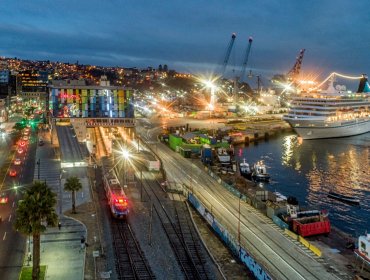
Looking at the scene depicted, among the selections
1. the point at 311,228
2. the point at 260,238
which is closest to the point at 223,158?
the point at 311,228

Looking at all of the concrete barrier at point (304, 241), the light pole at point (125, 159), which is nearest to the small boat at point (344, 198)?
the concrete barrier at point (304, 241)

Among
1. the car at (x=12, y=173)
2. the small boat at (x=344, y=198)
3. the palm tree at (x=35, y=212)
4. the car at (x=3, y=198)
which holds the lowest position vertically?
the small boat at (x=344, y=198)

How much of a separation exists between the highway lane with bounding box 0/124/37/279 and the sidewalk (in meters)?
1.29

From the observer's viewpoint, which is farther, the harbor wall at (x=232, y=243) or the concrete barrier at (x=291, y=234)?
the concrete barrier at (x=291, y=234)

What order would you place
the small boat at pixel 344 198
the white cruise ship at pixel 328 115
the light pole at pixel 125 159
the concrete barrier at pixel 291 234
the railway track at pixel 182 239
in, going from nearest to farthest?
1. the railway track at pixel 182 239
2. the concrete barrier at pixel 291 234
3. the light pole at pixel 125 159
4. the small boat at pixel 344 198
5. the white cruise ship at pixel 328 115

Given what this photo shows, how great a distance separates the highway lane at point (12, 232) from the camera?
102 ft

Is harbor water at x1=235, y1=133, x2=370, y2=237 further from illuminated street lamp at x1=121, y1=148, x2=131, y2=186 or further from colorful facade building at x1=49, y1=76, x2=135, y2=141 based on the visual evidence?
colorful facade building at x1=49, y1=76, x2=135, y2=141

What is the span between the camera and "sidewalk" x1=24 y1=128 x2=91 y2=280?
3036cm

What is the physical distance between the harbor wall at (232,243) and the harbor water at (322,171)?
636 inches

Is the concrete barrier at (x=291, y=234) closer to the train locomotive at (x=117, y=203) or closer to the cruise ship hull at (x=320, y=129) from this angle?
the train locomotive at (x=117, y=203)

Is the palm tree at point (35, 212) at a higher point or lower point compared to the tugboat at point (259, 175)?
higher

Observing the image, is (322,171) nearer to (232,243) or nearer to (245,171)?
(245,171)

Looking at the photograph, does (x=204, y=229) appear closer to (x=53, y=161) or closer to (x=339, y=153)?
(x=53, y=161)

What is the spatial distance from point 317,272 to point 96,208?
73.6 ft
